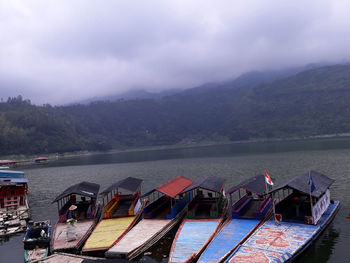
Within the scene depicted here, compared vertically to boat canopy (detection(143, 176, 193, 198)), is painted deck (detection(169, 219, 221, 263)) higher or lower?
lower

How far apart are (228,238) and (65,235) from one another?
1379cm

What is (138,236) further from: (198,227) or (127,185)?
(127,185)

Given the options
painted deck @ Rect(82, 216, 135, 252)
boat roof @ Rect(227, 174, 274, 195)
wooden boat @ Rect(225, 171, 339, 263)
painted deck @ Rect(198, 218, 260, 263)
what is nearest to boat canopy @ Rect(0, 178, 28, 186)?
painted deck @ Rect(82, 216, 135, 252)

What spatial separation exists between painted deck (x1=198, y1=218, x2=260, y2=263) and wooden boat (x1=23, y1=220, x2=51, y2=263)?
11879mm

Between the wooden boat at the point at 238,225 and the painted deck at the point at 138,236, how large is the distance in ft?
17.2

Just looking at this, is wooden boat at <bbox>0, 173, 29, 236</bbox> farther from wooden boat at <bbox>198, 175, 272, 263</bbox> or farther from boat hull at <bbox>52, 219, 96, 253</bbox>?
wooden boat at <bbox>198, 175, 272, 263</bbox>

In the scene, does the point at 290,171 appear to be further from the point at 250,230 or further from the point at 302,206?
the point at 250,230

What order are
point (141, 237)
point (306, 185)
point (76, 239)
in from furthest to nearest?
1. point (306, 185)
2. point (76, 239)
3. point (141, 237)

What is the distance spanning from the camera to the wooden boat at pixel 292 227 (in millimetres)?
17422

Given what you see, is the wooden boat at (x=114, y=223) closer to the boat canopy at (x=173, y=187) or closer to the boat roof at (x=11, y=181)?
the boat canopy at (x=173, y=187)

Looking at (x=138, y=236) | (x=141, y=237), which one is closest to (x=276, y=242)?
(x=141, y=237)

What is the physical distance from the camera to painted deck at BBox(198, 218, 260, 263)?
17913 mm

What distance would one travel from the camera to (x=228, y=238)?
20.5m

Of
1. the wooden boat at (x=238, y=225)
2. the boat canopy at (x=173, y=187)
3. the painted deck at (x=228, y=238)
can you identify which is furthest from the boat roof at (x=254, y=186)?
the boat canopy at (x=173, y=187)
